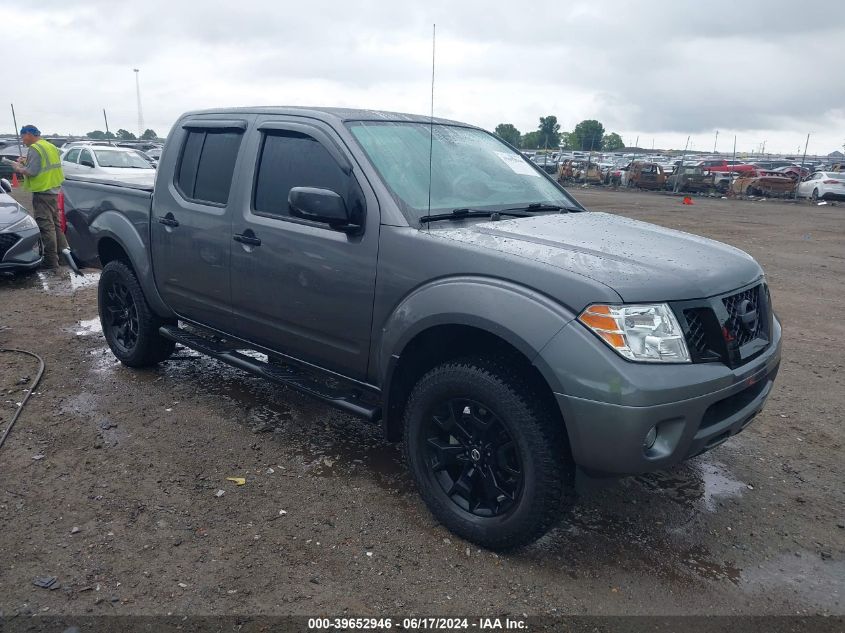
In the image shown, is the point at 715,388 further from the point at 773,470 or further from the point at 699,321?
the point at 773,470

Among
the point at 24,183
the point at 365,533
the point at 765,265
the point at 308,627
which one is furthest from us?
the point at 765,265

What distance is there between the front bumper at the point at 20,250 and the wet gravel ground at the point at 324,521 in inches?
150

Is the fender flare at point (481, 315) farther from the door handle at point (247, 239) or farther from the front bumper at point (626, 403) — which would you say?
the door handle at point (247, 239)

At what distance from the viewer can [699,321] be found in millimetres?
2699

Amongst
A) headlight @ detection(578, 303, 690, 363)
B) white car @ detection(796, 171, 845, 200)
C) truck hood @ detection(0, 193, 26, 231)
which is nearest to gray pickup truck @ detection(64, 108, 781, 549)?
headlight @ detection(578, 303, 690, 363)

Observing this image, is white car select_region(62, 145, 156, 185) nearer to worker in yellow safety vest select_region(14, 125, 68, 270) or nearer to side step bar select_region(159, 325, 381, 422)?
worker in yellow safety vest select_region(14, 125, 68, 270)

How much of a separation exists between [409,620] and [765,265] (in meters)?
9.70

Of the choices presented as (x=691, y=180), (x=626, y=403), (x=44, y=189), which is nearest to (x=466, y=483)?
(x=626, y=403)

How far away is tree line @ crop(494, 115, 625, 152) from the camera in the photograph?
54425mm

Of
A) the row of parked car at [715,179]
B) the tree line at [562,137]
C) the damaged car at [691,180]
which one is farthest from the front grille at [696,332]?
the tree line at [562,137]

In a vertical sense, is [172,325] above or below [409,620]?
above

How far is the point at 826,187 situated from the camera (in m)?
25.7

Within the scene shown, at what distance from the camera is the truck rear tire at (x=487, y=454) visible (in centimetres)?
270

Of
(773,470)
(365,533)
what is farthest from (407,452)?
(773,470)
